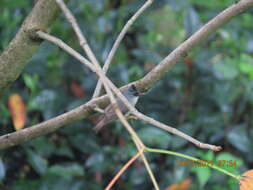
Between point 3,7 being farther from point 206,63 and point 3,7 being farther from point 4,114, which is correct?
point 206,63

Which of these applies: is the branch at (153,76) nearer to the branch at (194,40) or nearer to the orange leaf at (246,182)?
the branch at (194,40)

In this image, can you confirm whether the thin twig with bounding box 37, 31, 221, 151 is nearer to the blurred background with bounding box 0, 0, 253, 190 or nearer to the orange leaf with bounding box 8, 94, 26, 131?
the orange leaf with bounding box 8, 94, 26, 131

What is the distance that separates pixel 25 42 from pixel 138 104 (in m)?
1.25

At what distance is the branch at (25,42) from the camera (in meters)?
1.22

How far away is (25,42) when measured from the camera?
125cm

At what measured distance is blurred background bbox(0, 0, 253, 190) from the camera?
229cm

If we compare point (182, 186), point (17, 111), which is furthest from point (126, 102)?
point (182, 186)

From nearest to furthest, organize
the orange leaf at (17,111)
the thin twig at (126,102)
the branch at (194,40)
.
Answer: the thin twig at (126,102), the branch at (194,40), the orange leaf at (17,111)

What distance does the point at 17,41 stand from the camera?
1.26 meters

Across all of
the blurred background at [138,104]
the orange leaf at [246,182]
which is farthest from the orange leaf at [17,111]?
the orange leaf at [246,182]

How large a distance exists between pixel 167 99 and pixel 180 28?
39 centimetres

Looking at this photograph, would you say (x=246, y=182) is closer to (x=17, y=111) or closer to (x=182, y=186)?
(x=17, y=111)

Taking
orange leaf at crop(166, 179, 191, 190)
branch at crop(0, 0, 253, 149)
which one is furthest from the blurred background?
branch at crop(0, 0, 253, 149)

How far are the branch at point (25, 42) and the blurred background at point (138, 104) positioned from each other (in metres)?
0.91
